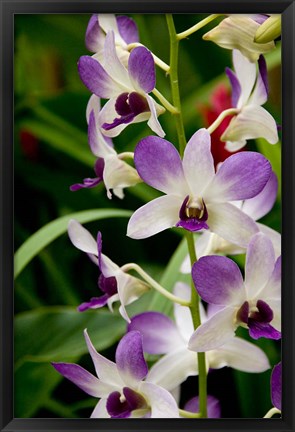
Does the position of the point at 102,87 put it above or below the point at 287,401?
above

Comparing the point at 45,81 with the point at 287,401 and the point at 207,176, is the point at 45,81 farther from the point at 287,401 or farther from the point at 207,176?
the point at 287,401

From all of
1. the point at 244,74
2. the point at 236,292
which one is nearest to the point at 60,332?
the point at 236,292

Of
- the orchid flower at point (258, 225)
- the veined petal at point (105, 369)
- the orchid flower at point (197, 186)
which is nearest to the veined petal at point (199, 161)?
the orchid flower at point (197, 186)

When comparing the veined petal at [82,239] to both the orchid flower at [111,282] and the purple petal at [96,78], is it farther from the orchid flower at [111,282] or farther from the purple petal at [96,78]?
the purple petal at [96,78]

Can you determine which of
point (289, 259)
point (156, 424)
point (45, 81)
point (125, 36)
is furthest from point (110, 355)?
point (45, 81)

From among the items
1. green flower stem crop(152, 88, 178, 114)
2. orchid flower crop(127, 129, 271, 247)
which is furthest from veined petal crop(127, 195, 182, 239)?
green flower stem crop(152, 88, 178, 114)

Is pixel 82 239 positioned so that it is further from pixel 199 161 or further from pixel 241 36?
pixel 241 36
